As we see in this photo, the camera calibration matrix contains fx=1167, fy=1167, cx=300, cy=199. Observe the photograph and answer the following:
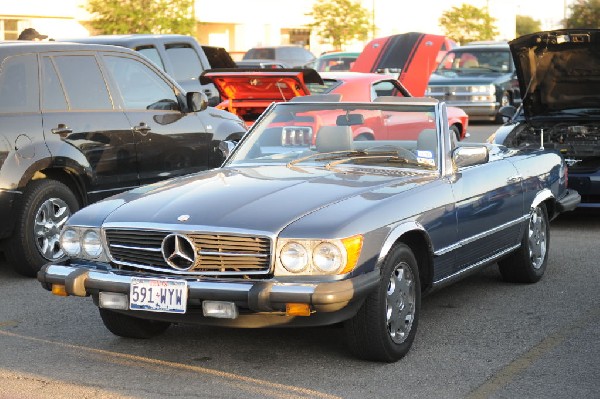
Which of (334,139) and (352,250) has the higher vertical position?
(334,139)

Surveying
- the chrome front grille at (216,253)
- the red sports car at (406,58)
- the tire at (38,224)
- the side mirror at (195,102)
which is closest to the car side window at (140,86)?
the side mirror at (195,102)

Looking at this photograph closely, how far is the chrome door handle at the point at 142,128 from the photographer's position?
397 inches

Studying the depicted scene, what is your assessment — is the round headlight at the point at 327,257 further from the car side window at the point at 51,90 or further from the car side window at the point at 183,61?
the car side window at the point at 183,61

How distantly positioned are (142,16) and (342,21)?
17497 mm

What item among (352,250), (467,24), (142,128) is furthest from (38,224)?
(467,24)

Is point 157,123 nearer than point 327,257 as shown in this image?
No

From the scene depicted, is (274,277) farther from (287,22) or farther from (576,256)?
A: (287,22)

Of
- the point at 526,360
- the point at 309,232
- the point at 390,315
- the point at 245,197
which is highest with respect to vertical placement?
the point at 245,197

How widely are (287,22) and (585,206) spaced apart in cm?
5175

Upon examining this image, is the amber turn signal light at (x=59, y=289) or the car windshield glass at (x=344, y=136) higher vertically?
the car windshield glass at (x=344, y=136)

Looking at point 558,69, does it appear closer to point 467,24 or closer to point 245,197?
point 245,197

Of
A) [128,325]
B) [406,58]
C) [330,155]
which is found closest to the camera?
[128,325]

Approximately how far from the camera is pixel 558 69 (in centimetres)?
1172

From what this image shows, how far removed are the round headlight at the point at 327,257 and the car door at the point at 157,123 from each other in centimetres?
443
